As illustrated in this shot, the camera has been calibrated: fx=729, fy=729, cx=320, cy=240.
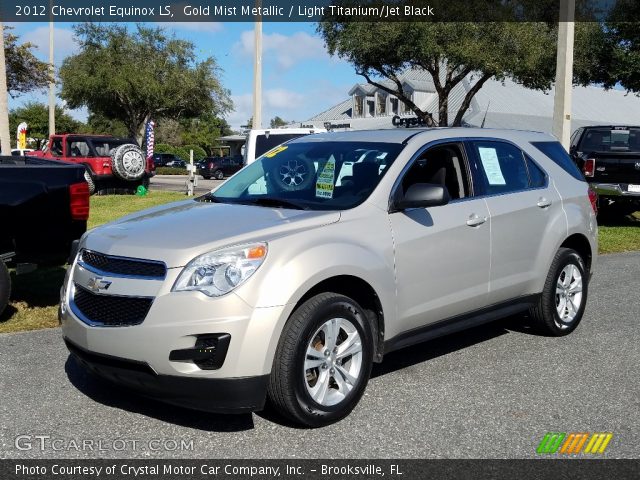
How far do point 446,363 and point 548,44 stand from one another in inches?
845

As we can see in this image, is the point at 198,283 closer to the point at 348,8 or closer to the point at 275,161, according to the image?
the point at 275,161

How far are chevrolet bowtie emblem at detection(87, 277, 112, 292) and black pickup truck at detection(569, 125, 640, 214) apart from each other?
450 inches

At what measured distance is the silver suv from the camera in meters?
3.88

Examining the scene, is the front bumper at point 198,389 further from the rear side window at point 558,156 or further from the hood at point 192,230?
the rear side window at point 558,156

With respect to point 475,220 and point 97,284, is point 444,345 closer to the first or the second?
point 475,220

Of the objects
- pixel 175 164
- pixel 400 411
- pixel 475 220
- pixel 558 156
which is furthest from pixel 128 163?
pixel 175 164

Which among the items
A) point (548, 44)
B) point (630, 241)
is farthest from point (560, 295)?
point (548, 44)

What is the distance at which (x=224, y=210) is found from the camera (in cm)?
477

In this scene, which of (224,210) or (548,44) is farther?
(548,44)

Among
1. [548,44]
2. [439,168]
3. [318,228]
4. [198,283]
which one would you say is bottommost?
[198,283]

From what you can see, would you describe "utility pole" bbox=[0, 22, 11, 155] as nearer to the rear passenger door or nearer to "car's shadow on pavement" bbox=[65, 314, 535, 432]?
"car's shadow on pavement" bbox=[65, 314, 535, 432]

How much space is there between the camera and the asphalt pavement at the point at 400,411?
397cm

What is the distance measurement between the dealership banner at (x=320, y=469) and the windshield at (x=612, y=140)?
1140cm

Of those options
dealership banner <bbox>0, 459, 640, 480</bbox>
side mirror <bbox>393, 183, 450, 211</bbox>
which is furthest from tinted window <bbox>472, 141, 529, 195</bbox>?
dealership banner <bbox>0, 459, 640, 480</bbox>
